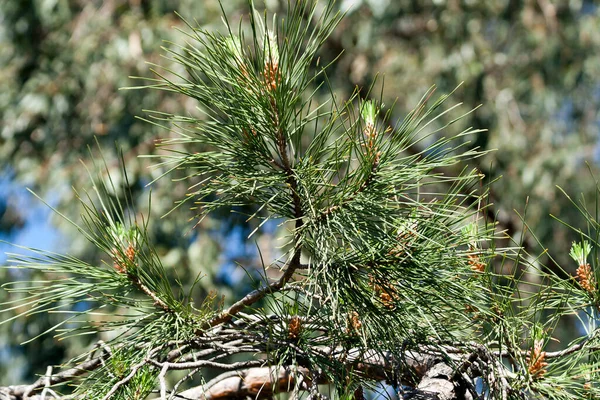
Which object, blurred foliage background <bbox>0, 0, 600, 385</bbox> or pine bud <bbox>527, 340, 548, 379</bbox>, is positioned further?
blurred foliage background <bbox>0, 0, 600, 385</bbox>

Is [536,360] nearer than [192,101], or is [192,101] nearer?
[536,360]

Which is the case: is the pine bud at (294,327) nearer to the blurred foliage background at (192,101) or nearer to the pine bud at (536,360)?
the pine bud at (536,360)

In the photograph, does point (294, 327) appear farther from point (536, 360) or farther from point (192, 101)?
point (192, 101)

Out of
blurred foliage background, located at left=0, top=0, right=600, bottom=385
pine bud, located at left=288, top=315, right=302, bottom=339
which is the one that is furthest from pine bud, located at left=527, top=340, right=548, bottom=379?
blurred foliage background, located at left=0, top=0, right=600, bottom=385

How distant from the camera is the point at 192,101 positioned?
3.32 m

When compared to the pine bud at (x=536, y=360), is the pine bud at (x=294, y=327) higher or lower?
higher

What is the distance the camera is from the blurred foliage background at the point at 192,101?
10.5ft

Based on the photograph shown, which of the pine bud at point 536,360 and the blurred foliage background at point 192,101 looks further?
the blurred foliage background at point 192,101

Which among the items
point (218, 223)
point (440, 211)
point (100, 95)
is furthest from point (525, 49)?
point (440, 211)

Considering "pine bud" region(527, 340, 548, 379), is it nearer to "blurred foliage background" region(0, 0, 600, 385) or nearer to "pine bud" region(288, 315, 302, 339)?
"pine bud" region(288, 315, 302, 339)

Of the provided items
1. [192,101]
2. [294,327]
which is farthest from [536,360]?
[192,101]

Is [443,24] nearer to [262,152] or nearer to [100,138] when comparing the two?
[100,138]

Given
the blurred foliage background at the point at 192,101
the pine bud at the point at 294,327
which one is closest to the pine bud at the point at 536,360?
the pine bud at the point at 294,327

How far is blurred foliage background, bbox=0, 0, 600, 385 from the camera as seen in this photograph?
10.5ft
